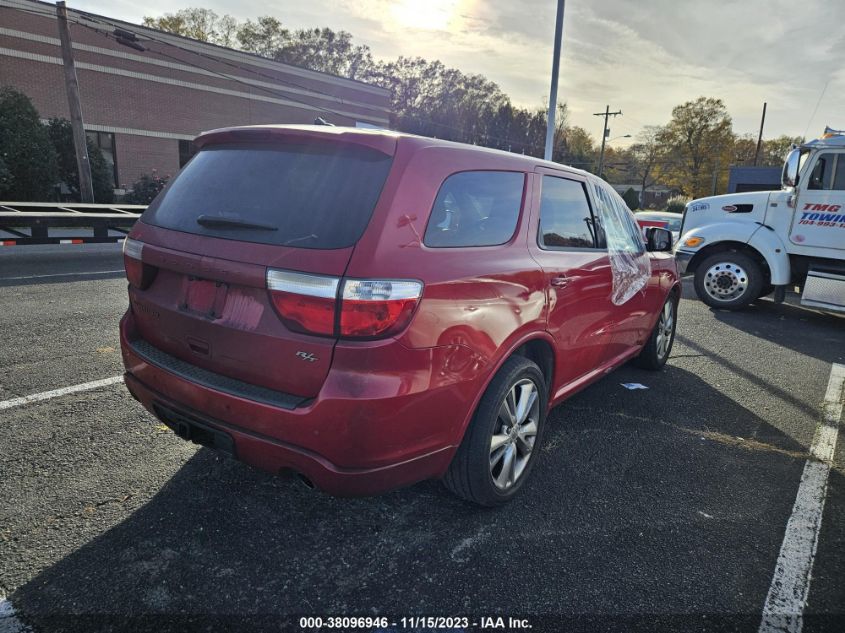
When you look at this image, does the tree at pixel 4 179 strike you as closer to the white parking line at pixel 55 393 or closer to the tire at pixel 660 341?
the white parking line at pixel 55 393

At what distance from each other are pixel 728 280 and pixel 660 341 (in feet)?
14.8

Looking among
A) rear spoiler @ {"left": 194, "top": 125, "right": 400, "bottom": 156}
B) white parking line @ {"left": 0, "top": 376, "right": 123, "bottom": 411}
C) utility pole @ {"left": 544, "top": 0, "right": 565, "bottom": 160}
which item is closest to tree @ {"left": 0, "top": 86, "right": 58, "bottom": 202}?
utility pole @ {"left": 544, "top": 0, "right": 565, "bottom": 160}

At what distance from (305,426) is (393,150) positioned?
1.17 metres

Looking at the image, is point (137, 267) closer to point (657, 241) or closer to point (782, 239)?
point (657, 241)

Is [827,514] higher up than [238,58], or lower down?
lower down

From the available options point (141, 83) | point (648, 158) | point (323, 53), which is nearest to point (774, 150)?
point (648, 158)

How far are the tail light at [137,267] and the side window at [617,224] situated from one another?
288 centimetres

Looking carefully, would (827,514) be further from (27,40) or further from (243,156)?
(27,40)

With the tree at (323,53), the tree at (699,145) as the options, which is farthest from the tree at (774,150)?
the tree at (323,53)

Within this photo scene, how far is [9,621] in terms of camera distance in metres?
1.90

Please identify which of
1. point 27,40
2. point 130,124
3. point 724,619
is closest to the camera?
point 724,619

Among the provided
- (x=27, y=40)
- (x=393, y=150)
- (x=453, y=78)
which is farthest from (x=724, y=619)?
(x=453, y=78)

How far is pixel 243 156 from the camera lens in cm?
252

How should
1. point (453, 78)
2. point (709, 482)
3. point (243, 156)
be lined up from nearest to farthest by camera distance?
point (243, 156)
point (709, 482)
point (453, 78)
